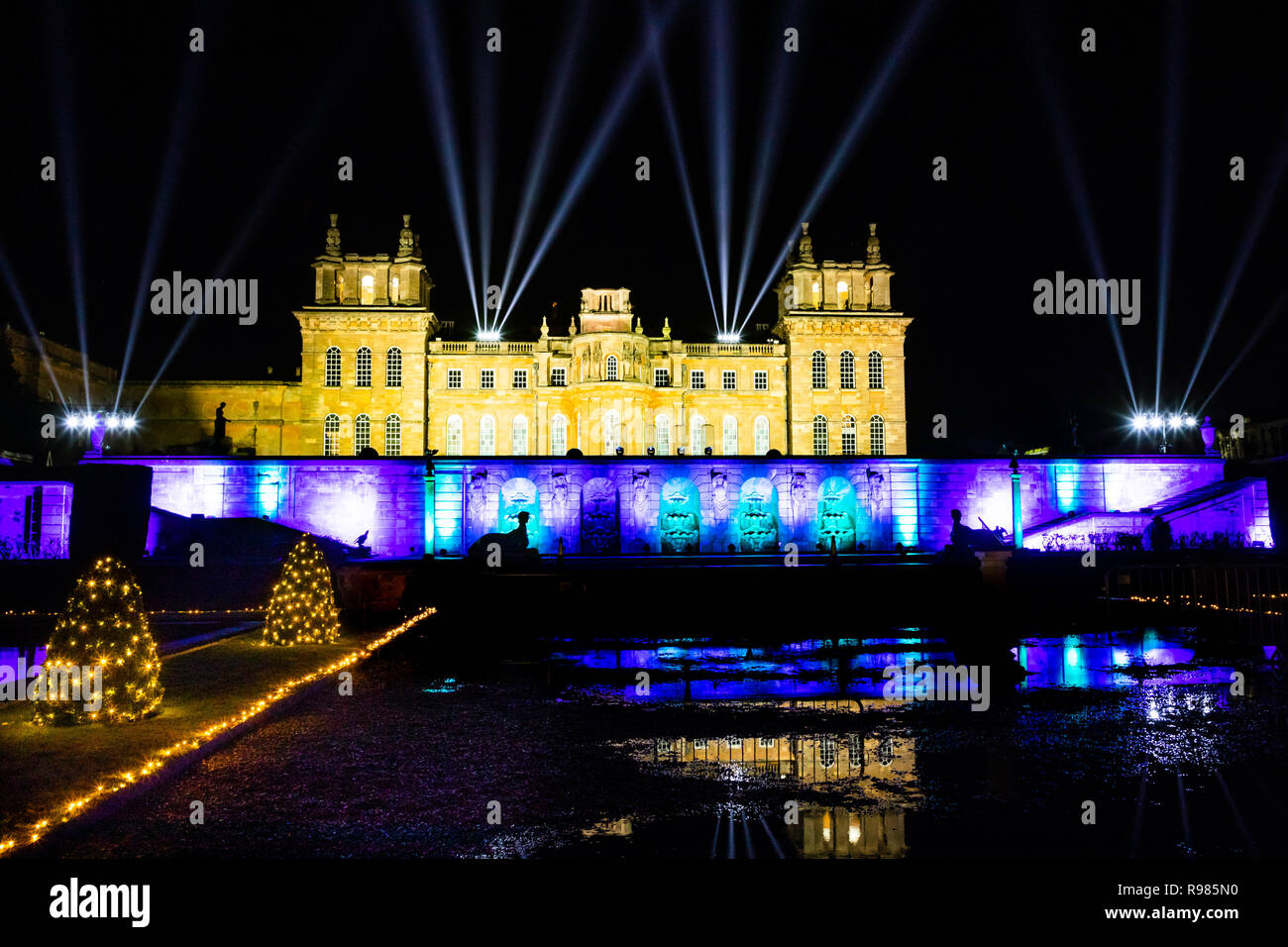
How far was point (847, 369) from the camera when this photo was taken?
6081 centimetres

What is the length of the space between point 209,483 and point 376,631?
95.3 feet

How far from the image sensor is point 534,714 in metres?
10.4

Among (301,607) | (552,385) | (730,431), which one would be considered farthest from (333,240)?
(301,607)

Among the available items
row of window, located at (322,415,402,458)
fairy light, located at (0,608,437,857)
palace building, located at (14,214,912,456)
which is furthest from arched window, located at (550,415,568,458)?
fairy light, located at (0,608,437,857)

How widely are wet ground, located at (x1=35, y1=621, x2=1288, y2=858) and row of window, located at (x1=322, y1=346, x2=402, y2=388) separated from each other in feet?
157

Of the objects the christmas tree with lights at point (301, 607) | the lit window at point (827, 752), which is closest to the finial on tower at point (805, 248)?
the christmas tree with lights at point (301, 607)

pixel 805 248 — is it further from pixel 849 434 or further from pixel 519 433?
pixel 519 433

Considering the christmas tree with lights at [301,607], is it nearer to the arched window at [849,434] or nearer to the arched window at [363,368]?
the arched window at [363,368]

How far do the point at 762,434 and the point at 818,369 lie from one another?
5.69 m

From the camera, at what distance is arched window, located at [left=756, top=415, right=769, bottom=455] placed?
198ft

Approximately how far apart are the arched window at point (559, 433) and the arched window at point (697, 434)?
8122mm

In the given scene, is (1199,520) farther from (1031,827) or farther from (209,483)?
(209,483)

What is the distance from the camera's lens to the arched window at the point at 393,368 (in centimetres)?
5909
